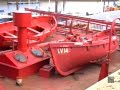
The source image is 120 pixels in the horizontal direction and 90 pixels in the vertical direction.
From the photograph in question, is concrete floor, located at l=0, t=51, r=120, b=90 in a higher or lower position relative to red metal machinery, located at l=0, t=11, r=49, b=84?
lower

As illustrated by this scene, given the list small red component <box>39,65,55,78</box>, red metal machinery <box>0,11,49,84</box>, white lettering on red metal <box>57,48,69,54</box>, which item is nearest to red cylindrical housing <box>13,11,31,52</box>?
red metal machinery <box>0,11,49,84</box>

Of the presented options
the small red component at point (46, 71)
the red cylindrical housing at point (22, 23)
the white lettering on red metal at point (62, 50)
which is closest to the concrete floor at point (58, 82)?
the small red component at point (46, 71)

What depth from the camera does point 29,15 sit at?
5.00 metres

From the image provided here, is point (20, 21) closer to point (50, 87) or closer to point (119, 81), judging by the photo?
point (50, 87)

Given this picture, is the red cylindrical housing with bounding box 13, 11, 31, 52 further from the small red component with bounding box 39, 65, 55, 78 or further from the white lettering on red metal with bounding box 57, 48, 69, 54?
the white lettering on red metal with bounding box 57, 48, 69, 54

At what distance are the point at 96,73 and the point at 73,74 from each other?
21.8 inches

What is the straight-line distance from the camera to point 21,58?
507 cm

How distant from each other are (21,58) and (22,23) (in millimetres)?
692

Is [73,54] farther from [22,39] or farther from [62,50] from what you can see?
A: [22,39]

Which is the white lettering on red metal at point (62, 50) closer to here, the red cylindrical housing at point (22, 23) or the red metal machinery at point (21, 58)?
the red metal machinery at point (21, 58)

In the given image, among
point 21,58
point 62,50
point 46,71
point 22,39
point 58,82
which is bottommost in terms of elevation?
point 58,82

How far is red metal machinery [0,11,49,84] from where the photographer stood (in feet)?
16.1

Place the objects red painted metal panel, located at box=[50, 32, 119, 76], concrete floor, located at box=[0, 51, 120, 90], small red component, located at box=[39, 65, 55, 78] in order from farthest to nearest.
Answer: small red component, located at box=[39, 65, 55, 78] → red painted metal panel, located at box=[50, 32, 119, 76] → concrete floor, located at box=[0, 51, 120, 90]

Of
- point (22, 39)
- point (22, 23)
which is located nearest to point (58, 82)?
point (22, 39)
